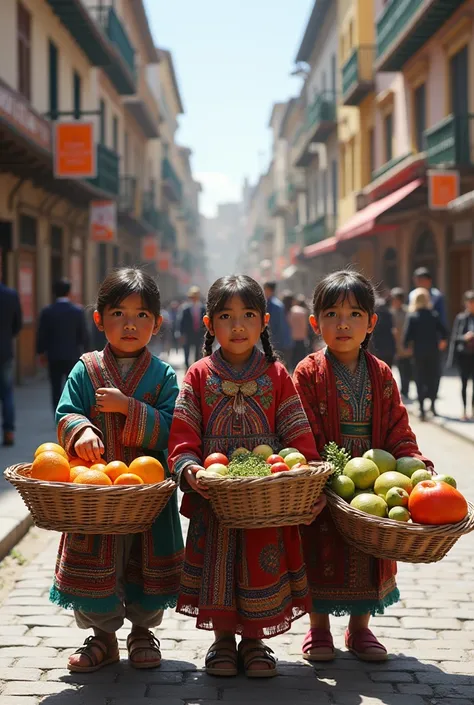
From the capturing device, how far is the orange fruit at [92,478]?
11.2 feet

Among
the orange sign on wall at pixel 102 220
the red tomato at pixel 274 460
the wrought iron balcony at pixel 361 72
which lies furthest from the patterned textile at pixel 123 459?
the wrought iron balcony at pixel 361 72

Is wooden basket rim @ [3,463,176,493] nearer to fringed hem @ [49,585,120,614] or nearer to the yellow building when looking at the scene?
fringed hem @ [49,585,120,614]

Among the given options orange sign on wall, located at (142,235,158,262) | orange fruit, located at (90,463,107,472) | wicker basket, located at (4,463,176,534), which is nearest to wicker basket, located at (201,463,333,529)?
wicker basket, located at (4,463,176,534)

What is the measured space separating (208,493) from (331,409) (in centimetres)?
82

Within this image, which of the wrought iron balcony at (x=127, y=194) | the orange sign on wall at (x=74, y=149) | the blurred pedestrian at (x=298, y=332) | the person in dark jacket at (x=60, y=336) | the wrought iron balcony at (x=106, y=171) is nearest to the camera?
→ the person in dark jacket at (x=60, y=336)

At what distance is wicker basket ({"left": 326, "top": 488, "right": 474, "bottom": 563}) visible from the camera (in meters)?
3.27

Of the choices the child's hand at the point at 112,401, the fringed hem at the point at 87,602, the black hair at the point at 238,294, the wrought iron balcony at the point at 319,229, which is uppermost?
the wrought iron balcony at the point at 319,229

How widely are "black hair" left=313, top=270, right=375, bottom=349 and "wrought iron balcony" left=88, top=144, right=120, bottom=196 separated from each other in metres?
19.8

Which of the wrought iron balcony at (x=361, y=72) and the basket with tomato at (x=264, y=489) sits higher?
the wrought iron balcony at (x=361, y=72)

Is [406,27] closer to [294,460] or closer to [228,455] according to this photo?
[228,455]

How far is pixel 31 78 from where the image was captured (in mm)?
18766

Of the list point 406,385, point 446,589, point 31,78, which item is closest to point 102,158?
point 31,78

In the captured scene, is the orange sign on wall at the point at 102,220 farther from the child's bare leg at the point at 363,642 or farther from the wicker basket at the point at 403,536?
the wicker basket at the point at 403,536

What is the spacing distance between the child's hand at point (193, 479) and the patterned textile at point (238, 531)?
0.13ft
